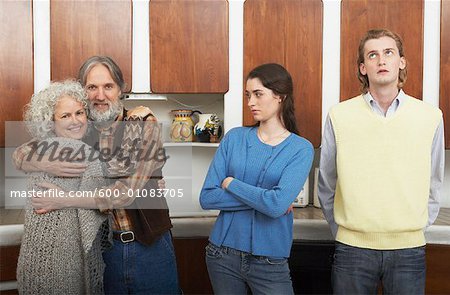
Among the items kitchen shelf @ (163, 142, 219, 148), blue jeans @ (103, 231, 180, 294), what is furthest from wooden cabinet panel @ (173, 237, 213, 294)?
blue jeans @ (103, 231, 180, 294)

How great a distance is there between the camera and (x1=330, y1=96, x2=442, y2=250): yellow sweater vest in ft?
5.43

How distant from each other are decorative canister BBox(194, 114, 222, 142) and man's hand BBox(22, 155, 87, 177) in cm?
128

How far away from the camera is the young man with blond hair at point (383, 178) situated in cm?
166

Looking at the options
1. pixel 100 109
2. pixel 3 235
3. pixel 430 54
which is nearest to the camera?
pixel 100 109

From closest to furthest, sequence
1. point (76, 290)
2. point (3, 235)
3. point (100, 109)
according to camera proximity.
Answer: point (76, 290), point (100, 109), point (3, 235)

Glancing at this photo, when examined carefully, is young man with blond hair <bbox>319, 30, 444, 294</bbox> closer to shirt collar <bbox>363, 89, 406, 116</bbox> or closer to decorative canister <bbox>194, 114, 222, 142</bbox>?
shirt collar <bbox>363, 89, 406, 116</bbox>

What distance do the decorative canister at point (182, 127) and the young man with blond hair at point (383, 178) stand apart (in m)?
1.31

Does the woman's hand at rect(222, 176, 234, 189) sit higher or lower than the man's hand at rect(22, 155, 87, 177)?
lower

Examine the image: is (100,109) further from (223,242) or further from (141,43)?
(141,43)

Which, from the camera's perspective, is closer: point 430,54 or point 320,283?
point 320,283

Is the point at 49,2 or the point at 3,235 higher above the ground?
the point at 49,2

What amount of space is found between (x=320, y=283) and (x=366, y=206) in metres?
0.93

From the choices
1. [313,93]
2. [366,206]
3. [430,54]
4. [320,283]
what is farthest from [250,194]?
[430,54]

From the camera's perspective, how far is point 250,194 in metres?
1.67
